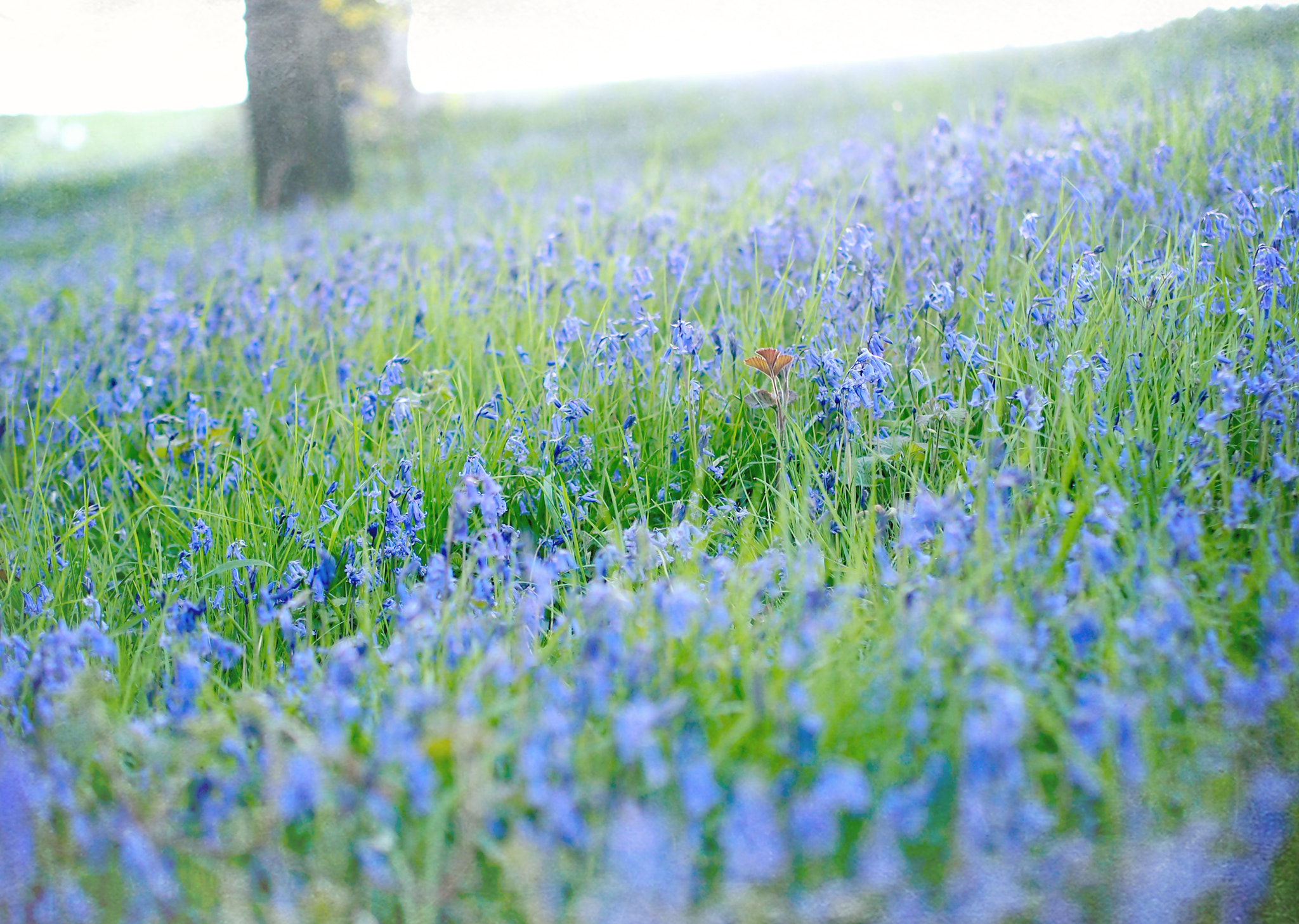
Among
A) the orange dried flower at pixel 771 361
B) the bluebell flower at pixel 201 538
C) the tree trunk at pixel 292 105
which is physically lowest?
the bluebell flower at pixel 201 538

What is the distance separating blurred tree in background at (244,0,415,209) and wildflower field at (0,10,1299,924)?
254mm

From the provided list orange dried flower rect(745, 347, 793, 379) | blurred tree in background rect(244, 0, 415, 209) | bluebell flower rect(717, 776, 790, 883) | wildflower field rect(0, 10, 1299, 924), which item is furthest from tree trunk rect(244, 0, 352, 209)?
bluebell flower rect(717, 776, 790, 883)

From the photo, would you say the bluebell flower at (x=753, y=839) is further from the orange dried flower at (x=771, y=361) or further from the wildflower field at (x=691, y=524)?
the orange dried flower at (x=771, y=361)

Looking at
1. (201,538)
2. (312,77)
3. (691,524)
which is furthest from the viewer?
(312,77)

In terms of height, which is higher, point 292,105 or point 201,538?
point 292,105

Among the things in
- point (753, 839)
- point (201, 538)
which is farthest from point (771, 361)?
point (201, 538)

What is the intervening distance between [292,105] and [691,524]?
270 cm

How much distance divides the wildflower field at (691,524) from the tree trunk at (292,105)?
19 centimetres

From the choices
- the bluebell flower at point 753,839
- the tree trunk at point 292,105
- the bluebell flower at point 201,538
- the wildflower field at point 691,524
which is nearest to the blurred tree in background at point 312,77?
the tree trunk at point 292,105

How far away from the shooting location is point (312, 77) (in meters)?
3.56

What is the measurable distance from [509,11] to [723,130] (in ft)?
5.14

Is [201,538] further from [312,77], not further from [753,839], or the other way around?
[312,77]

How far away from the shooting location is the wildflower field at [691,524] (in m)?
1.22

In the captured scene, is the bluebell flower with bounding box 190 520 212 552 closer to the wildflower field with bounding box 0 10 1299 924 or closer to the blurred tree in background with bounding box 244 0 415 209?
the wildflower field with bounding box 0 10 1299 924
